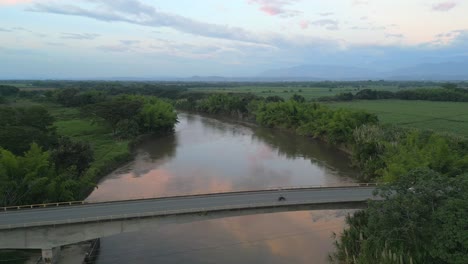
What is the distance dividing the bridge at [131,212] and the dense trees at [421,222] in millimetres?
5701

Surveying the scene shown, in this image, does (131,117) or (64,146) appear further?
(131,117)

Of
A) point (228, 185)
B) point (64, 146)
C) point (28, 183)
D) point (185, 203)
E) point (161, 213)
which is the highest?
point (64, 146)

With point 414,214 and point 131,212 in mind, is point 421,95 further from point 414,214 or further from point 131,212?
point 131,212

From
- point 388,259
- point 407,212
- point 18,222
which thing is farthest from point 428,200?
point 18,222

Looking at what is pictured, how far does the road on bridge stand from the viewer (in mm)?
21672

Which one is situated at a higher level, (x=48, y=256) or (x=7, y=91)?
(x=7, y=91)

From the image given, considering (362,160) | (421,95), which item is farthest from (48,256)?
(421,95)

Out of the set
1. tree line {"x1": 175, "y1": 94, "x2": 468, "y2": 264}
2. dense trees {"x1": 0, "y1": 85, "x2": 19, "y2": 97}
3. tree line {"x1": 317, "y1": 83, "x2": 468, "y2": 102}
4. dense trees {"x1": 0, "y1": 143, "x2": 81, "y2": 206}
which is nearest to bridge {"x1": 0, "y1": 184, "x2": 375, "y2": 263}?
dense trees {"x1": 0, "y1": 143, "x2": 81, "y2": 206}

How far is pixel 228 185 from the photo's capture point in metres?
37.8

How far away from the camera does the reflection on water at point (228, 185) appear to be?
78.0 ft

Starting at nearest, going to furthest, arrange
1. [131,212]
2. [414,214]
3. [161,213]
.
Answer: [414,214]
[161,213]
[131,212]

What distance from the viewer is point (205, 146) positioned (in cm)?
5938

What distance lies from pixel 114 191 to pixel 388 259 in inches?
1009

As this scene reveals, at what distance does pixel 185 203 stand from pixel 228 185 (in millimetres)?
13803
